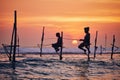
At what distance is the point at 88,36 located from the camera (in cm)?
2611

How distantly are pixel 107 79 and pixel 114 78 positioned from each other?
25.6 inches

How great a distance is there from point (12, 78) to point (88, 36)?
10.8 m

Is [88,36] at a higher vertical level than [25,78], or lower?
higher

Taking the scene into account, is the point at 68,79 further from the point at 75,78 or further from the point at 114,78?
the point at 114,78

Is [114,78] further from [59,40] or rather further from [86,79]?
[59,40]

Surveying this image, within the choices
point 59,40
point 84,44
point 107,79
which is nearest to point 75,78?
point 107,79

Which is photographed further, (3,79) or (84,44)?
(84,44)

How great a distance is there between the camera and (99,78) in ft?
56.2

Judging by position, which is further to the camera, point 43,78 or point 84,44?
point 84,44

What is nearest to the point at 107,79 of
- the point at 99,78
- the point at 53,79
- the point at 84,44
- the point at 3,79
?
the point at 99,78

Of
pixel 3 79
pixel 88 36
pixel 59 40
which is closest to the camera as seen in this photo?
pixel 3 79

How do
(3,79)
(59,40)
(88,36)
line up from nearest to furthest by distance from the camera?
(3,79), (88,36), (59,40)

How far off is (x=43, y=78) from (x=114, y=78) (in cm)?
385

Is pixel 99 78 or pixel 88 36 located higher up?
pixel 88 36
